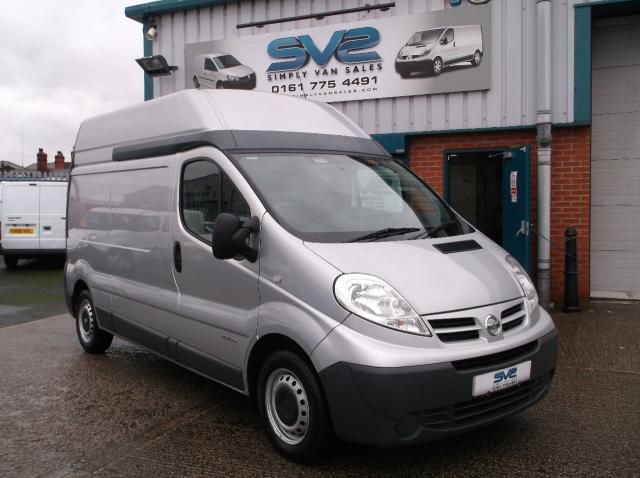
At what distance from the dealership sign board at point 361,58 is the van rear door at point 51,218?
576 centimetres

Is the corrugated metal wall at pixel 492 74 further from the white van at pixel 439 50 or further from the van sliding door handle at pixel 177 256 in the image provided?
the van sliding door handle at pixel 177 256

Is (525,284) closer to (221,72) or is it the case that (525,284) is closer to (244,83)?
(244,83)

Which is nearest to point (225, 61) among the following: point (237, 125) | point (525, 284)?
point (237, 125)

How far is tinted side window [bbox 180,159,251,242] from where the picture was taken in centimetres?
419

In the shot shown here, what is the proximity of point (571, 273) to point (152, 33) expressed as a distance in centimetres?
777

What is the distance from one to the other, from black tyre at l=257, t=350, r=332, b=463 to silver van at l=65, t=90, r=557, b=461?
11 mm

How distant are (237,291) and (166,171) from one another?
1.39 meters

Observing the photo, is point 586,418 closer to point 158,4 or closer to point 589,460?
point 589,460

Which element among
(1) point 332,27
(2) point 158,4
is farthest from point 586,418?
(2) point 158,4

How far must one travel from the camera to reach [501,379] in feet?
11.6

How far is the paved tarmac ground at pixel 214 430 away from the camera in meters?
3.72

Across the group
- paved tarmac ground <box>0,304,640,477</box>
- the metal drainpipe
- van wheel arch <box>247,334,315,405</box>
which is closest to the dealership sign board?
the metal drainpipe

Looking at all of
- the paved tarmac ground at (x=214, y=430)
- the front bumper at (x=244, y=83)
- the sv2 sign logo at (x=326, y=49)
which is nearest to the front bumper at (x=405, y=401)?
the paved tarmac ground at (x=214, y=430)

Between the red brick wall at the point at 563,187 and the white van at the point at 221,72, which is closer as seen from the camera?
the red brick wall at the point at 563,187
